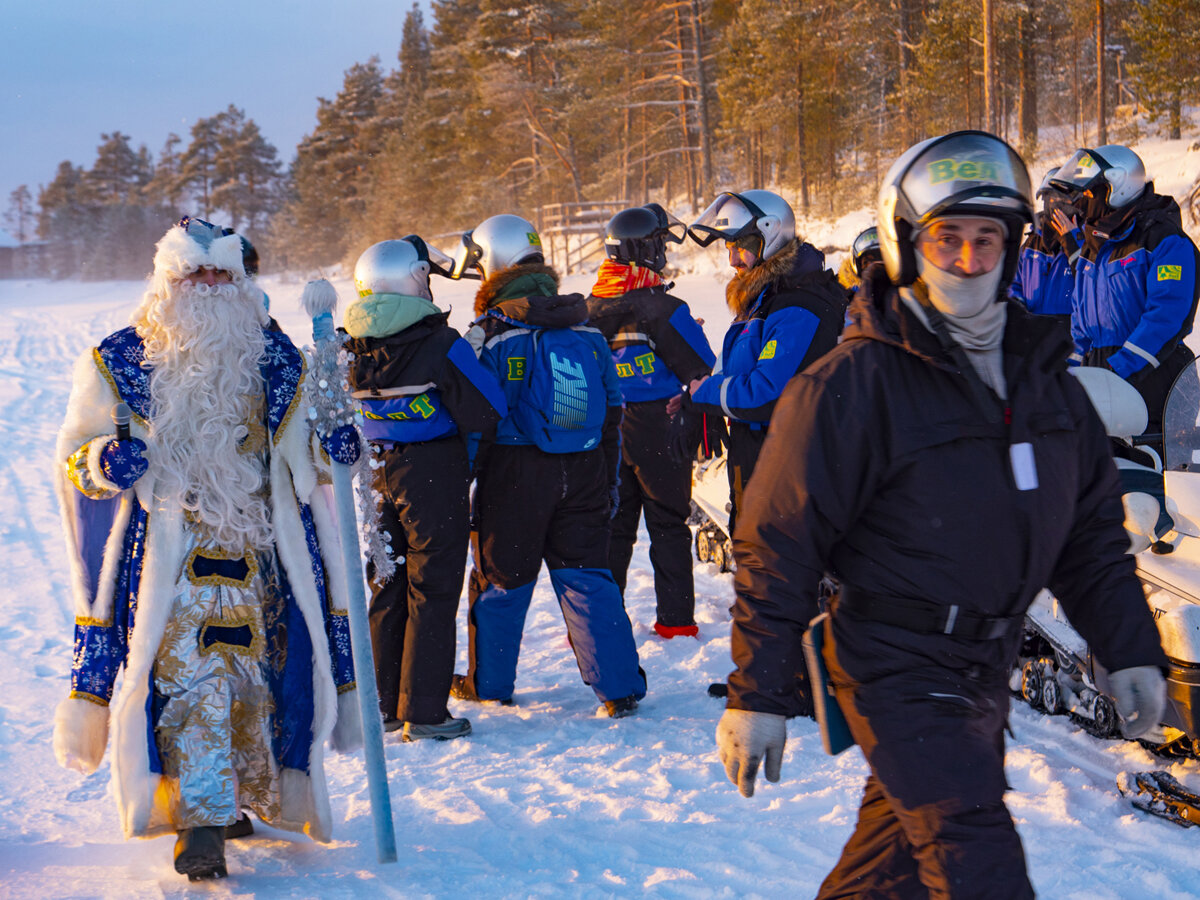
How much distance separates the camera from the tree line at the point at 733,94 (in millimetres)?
28188

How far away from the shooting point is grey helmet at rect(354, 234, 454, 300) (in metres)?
4.62

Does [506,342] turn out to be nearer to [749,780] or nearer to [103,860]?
[103,860]

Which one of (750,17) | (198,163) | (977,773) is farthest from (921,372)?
(198,163)

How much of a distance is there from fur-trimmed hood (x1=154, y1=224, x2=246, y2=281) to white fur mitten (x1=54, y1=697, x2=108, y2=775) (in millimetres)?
1394

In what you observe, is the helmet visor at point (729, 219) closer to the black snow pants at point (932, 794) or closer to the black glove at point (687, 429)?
the black glove at point (687, 429)

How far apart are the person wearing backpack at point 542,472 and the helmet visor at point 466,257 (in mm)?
39

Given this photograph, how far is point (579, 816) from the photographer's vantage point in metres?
3.88

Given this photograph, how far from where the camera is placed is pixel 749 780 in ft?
7.04

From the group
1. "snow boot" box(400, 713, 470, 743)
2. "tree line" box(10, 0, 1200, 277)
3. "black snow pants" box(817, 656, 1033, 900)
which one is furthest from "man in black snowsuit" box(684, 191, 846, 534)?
"tree line" box(10, 0, 1200, 277)

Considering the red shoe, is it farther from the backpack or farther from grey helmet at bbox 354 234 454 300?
grey helmet at bbox 354 234 454 300

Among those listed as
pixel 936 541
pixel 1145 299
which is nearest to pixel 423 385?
pixel 936 541

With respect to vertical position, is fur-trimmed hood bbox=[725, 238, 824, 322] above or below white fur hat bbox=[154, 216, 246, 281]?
below

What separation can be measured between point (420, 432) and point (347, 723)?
4.63 ft

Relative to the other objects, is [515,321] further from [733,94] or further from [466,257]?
[733,94]
